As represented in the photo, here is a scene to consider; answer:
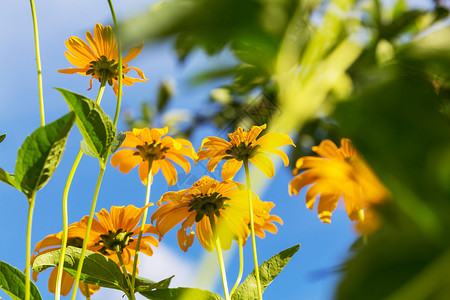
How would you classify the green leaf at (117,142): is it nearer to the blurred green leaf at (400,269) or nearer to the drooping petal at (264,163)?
the drooping petal at (264,163)

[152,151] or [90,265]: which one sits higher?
[152,151]

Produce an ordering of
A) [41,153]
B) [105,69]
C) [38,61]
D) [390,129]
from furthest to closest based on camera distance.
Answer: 1. [105,69]
2. [38,61]
3. [41,153]
4. [390,129]

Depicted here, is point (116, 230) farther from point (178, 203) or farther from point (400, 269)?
point (400, 269)

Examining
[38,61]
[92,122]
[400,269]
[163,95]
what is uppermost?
[38,61]

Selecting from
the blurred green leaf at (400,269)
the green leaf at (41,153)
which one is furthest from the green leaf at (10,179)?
the blurred green leaf at (400,269)

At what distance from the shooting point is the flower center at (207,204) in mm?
554

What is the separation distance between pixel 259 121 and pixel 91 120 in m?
0.24

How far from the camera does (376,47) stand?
0.13 metres

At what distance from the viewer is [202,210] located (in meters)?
0.56

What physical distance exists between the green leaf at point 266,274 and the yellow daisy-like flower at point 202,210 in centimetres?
6

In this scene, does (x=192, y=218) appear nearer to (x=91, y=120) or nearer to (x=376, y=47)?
(x=91, y=120)

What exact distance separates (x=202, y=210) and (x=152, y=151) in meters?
0.13

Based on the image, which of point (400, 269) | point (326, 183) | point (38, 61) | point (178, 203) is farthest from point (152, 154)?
point (400, 269)

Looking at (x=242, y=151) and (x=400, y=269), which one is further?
(x=242, y=151)
